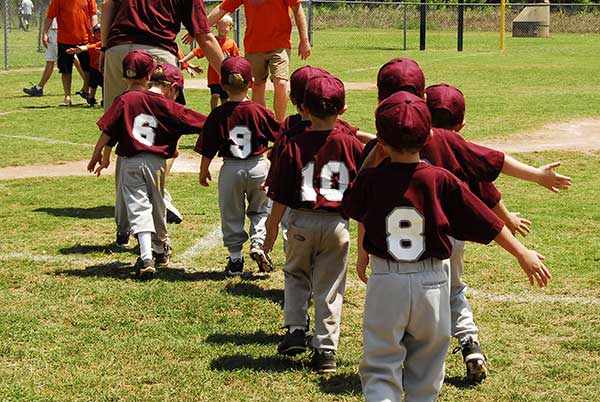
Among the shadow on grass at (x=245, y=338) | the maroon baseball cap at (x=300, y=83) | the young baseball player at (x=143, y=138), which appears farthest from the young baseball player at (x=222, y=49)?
the shadow on grass at (x=245, y=338)

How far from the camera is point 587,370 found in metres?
4.78

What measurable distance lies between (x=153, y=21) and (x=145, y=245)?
6.27 ft

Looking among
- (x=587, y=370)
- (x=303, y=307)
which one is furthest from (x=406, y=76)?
(x=587, y=370)

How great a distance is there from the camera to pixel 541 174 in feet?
14.5

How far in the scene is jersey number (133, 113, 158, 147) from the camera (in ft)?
21.5

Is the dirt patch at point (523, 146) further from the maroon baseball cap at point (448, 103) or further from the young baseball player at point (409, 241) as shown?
the young baseball player at point (409, 241)

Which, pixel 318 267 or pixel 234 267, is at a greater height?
pixel 318 267

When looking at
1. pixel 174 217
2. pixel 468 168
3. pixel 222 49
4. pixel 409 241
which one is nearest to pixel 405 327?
pixel 409 241

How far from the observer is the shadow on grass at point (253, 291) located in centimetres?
604

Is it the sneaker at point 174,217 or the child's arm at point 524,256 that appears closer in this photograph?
the child's arm at point 524,256

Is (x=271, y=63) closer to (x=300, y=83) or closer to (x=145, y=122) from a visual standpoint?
(x=145, y=122)

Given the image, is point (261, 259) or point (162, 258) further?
point (162, 258)

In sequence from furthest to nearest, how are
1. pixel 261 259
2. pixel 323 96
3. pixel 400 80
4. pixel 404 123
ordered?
pixel 261 259 → pixel 323 96 → pixel 400 80 → pixel 404 123

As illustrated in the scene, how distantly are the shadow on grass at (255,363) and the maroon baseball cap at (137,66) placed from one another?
7.99ft
